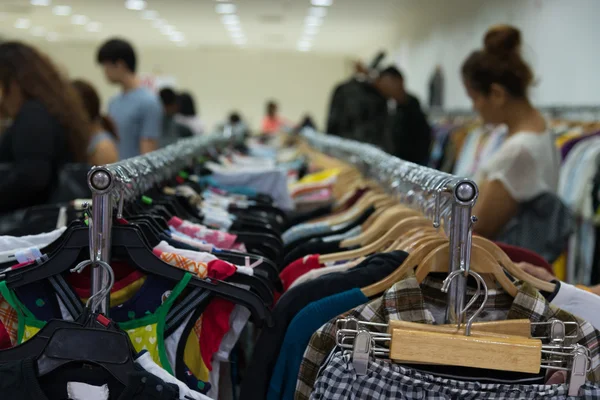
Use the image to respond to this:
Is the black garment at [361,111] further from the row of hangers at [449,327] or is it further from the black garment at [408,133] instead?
the row of hangers at [449,327]

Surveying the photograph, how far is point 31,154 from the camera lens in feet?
9.07

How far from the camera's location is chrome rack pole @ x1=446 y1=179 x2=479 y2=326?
117cm

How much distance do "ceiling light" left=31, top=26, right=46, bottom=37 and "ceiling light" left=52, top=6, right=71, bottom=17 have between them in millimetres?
2626

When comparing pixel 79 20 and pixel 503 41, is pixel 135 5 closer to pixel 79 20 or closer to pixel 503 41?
pixel 79 20

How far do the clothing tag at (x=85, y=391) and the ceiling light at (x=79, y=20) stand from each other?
13.6 m

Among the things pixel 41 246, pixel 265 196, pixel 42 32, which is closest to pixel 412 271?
pixel 41 246

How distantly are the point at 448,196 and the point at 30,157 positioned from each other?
1.87 m

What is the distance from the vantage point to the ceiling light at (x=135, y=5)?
11.5 m

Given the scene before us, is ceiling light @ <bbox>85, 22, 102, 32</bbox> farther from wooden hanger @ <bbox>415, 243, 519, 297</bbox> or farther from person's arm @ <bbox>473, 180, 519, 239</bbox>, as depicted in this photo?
wooden hanger @ <bbox>415, 243, 519, 297</bbox>

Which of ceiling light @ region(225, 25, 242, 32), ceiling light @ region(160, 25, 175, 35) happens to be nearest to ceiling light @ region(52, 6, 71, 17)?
ceiling light @ region(160, 25, 175, 35)

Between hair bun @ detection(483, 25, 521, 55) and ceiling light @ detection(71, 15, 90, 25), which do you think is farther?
ceiling light @ detection(71, 15, 90, 25)

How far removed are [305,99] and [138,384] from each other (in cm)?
1955

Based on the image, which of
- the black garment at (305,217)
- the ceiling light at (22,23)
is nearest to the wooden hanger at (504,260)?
the black garment at (305,217)

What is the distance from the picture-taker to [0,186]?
104 inches
